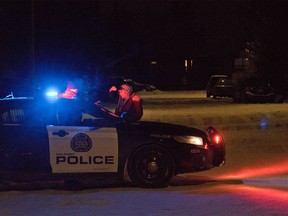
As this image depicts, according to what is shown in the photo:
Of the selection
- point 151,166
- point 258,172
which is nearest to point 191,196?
point 151,166

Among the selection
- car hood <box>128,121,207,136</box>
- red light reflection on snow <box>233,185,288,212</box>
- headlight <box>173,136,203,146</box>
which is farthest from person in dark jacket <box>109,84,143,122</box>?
red light reflection on snow <box>233,185,288,212</box>

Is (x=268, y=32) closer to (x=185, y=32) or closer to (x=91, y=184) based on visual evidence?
(x=91, y=184)

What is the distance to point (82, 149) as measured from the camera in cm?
896

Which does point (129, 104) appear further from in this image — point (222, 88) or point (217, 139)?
point (222, 88)

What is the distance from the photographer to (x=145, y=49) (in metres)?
79.9

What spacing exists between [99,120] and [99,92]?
29.5 meters

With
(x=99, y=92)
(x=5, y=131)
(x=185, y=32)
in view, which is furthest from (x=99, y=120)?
(x=185, y=32)

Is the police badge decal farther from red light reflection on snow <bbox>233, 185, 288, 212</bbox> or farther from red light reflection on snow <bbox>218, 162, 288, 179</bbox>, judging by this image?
red light reflection on snow <bbox>218, 162, 288, 179</bbox>

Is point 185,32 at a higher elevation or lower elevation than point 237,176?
higher

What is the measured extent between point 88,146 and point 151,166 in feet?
3.23

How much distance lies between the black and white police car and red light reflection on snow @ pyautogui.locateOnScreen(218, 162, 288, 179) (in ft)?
4.14

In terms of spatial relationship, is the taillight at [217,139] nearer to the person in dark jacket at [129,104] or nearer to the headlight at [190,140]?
the headlight at [190,140]

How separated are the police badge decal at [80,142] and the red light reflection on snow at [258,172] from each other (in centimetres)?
260

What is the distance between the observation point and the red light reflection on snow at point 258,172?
10484 mm
